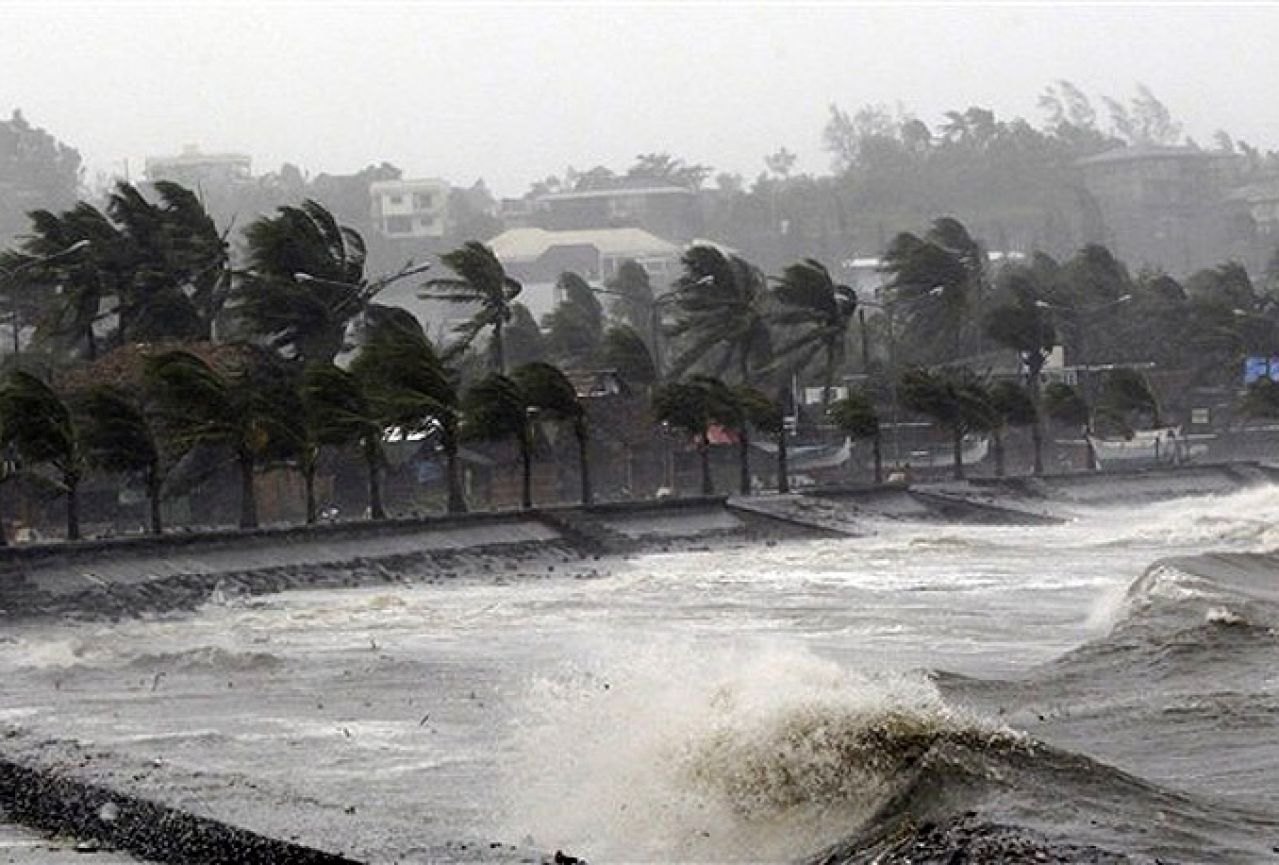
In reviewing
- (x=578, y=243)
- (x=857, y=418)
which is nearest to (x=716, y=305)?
(x=857, y=418)

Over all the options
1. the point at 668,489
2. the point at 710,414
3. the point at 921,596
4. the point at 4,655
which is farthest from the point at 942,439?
the point at 4,655

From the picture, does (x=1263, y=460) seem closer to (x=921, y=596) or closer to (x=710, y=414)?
(x=710, y=414)

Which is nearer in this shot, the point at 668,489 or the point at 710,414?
the point at 710,414

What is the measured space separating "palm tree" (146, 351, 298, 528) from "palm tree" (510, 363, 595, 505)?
30.6ft

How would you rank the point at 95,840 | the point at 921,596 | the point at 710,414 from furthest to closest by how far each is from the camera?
the point at 710,414 → the point at 921,596 → the point at 95,840

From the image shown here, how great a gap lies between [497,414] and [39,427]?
53.1 feet

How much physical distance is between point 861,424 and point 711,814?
6019 cm

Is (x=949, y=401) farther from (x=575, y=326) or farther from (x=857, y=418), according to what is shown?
(x=575, y=326)

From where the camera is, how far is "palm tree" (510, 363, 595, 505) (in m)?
61.8

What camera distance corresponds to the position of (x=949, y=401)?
262ft

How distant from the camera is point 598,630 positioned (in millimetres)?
34406

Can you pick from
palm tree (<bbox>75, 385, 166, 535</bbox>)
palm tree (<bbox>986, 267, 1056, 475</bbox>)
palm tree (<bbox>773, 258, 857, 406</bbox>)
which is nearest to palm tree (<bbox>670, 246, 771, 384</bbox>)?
palm tree (<bbox>773, 258, 857, 406</bbox>)

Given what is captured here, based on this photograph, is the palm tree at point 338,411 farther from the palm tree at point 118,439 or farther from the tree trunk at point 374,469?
the palm tree at point 118,439

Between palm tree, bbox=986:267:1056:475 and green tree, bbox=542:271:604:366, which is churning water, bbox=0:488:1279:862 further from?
green tree, bbox=542:271:604:366
